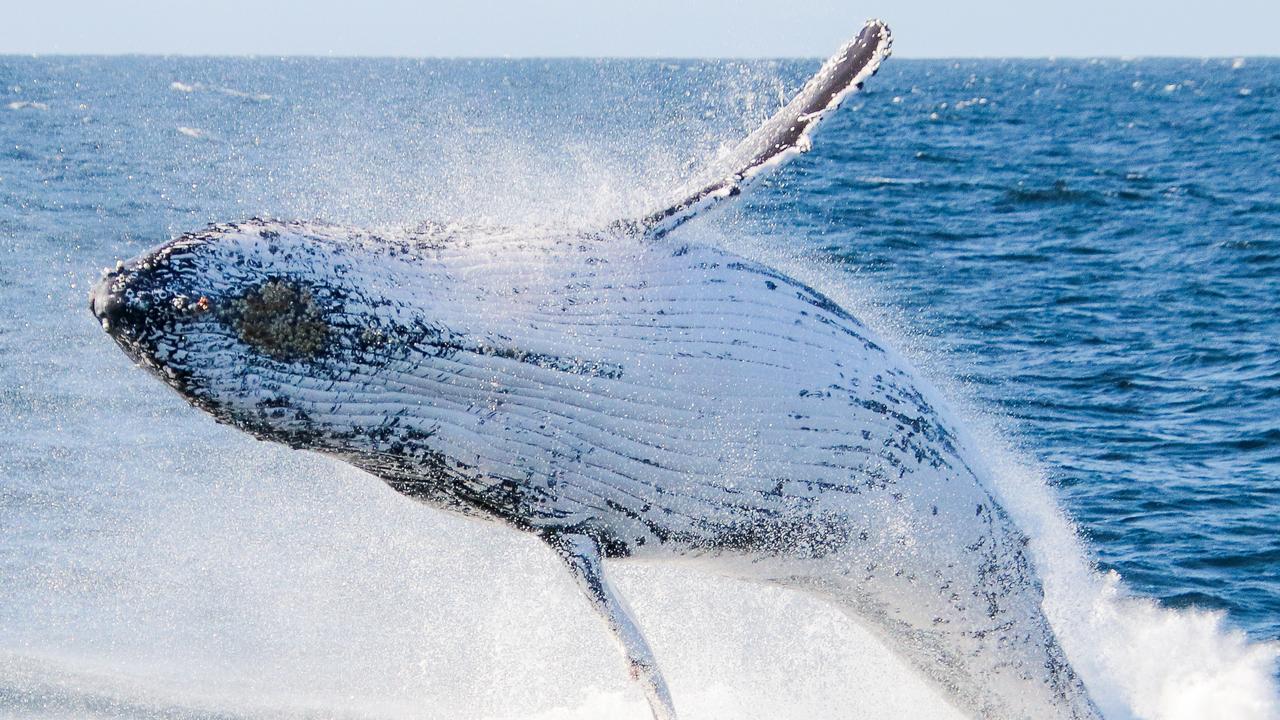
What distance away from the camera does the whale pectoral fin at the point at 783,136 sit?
609 cm

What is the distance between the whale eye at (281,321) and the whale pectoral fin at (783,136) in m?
1.52

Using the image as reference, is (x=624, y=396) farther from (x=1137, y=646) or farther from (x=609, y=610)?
(x=1137, y=646)

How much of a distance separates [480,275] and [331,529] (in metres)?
6.05

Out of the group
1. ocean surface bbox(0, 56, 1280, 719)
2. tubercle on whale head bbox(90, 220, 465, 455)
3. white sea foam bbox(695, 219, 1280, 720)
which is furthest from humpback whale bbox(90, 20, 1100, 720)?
white sea foam bbox(695, 219, 1280, 720)

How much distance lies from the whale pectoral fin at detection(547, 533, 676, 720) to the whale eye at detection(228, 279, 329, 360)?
1.42 m

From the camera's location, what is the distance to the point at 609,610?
581cm

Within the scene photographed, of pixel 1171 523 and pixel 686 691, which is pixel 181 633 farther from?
pixel 1171 523

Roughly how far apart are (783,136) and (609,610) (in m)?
2.43

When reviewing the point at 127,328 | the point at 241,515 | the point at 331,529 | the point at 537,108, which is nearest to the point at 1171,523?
the point at 331,529

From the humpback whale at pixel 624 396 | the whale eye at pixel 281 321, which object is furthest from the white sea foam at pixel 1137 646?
the whale eye at pixel 281 321

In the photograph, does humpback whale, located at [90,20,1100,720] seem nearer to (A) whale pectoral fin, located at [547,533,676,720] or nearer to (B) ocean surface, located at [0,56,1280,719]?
(A) whale pectoral fin, located at [547,533,676,720]

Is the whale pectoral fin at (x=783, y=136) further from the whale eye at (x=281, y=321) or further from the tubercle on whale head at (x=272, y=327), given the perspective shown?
the whale eye at (x=281, y=321)

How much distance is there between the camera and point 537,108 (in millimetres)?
79375

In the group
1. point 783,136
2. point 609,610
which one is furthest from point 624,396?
point 783,136
